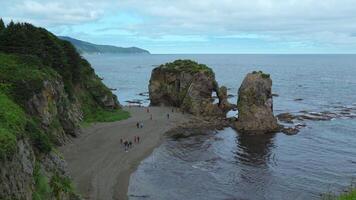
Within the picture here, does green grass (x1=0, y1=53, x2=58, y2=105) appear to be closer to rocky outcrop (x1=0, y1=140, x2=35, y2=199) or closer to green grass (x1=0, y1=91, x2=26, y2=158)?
green grass (x1=0, y1=91, x2=26, y2=158)

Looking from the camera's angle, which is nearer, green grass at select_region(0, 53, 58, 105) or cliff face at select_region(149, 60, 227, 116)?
green grass at select_region(0, 53, 58, 105)

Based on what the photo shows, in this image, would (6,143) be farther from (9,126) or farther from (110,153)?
(110,153)

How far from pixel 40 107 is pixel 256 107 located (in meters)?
38.5

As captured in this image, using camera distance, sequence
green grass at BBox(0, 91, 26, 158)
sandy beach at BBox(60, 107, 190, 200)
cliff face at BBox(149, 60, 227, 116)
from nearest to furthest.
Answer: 1. green grass at BBox(0, 91, 26, 158)
2. sandy beach at BBox(60, 107, 190, 200)
3. cliff face at BBox(149, 60, 227, 116)

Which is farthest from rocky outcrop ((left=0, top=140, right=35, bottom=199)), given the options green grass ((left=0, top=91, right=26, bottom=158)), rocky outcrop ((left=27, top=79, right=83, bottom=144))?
rocky outcrop ((left=27, top=79, right=83, bottom=144))

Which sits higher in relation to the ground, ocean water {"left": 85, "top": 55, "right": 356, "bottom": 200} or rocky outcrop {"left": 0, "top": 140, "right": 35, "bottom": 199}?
rocky outcrop {"left": 0, "top": 140, "right": 35, "bottom": 199}

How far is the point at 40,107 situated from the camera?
51438 millimetres

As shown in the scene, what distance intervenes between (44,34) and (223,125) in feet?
112

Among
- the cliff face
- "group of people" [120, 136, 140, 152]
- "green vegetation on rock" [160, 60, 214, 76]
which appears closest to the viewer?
"group of people" [120, 136, 140, 152]

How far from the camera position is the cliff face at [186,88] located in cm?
8969

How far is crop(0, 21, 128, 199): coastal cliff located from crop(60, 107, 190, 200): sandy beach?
2.87 m

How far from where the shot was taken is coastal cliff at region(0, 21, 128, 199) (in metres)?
29.4

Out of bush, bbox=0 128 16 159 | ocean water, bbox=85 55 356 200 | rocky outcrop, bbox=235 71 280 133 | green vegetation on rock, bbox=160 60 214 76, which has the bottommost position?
ocean water, bbox=85 55 356 200

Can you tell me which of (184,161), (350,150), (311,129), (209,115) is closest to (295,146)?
(350,150)
